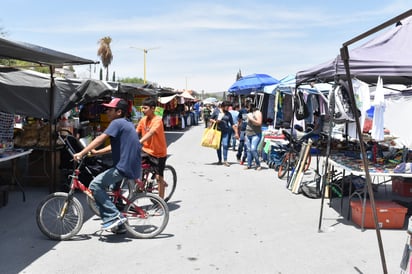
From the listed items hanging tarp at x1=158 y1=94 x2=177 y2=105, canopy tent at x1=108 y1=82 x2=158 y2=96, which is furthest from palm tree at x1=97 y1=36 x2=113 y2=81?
canopy tent at x1=108 y1=82 x2=158 y2=96

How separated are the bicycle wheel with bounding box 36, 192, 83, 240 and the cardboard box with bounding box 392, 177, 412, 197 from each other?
21.0ft

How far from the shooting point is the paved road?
4816mm

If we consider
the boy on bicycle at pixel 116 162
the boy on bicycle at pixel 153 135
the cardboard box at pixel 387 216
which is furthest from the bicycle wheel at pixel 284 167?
the boy on bicycle at pixel 116 162

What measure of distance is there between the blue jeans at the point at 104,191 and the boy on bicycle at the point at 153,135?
1.41 metres

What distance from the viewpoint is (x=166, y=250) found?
532cm

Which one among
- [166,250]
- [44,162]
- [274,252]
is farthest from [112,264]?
[44,162]

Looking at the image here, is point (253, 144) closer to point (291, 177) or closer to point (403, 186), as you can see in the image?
point (291, 177)

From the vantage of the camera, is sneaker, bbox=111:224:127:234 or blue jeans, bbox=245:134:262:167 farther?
blue jeans, bbox=245:134:262:167

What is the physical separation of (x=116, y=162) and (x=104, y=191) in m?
0.40

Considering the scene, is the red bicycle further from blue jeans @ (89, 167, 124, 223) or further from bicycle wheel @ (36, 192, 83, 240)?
blue jeans @ (89, 167, 124, 223)

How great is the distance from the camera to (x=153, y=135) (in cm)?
691

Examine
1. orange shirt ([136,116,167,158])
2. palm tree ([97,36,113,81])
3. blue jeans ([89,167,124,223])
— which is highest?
palm tree ([97,36,113,81])

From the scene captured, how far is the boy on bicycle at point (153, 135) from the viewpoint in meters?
6.83

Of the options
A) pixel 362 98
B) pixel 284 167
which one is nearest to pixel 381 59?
pixel 362 98
